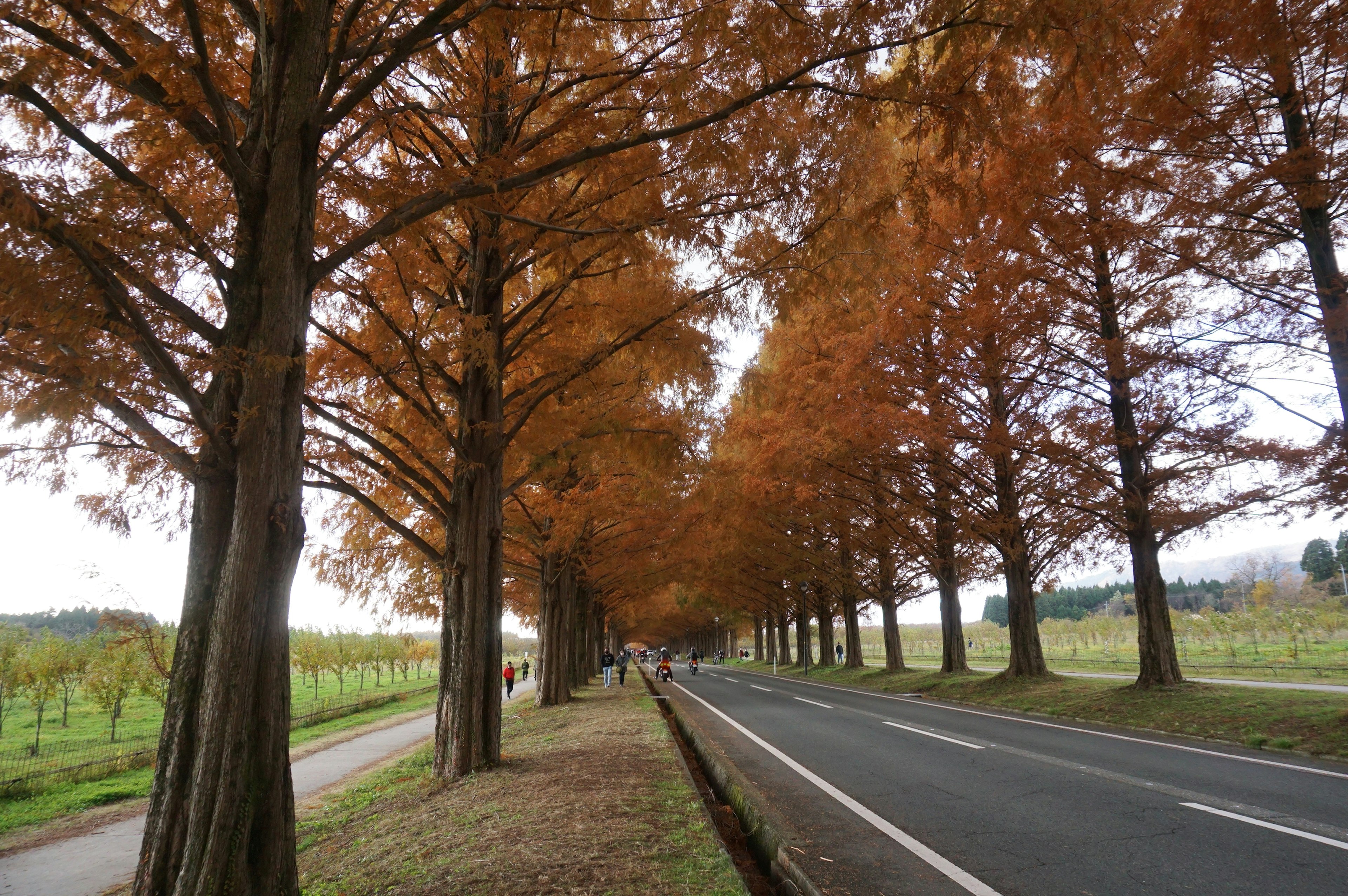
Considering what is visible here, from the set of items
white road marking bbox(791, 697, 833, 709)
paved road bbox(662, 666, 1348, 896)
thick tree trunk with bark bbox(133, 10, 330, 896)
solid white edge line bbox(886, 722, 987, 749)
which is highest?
thick tree trunk with bark bbox(133, 10, 330, 896)

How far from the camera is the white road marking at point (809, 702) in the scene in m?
15.1

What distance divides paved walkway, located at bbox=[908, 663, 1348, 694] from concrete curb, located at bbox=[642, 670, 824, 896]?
10111 millimetres

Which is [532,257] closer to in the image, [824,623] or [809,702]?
[809,702]

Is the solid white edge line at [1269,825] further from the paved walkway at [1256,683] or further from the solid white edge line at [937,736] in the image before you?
the paved walkway at [1256,683]

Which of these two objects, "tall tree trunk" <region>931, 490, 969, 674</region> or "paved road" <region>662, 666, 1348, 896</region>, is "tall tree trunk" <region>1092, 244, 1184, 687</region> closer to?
"paved road" <region>662, 666, 1348, 896</region>

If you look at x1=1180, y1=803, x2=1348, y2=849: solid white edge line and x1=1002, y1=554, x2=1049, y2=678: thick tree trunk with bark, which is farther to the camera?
x1=1002, y1=554, x2=1049, y2=678: thick tree trunk with bark

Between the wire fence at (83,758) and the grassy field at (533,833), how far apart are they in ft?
9.68

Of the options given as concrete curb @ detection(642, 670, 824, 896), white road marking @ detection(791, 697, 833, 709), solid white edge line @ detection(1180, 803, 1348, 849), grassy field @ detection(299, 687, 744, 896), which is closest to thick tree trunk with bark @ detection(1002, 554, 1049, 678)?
white road marking @ detection(791, 697, 833, 709)

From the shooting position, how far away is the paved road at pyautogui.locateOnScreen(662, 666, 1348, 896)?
13.3 feet

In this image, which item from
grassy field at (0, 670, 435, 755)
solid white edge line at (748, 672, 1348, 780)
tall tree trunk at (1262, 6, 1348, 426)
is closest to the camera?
solid white edge line at (748, 672, 1348, 780)

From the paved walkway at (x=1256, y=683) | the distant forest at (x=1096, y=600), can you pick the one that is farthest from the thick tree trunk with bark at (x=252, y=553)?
the distant forest at (x=1096, y=600)

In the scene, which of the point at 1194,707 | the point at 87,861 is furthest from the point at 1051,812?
the point at 87,861

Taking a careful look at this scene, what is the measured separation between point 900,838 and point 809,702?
12063 millimetres

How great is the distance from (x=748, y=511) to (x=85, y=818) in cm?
1618
